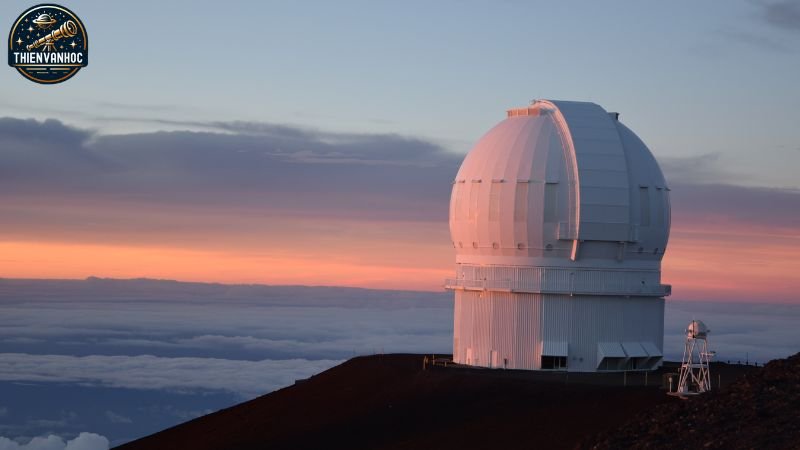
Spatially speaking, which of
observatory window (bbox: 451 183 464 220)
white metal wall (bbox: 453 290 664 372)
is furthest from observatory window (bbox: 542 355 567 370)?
observatory window (bbox: 451 183 464 220)

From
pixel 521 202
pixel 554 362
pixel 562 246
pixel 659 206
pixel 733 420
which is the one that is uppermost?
pixel 659 206

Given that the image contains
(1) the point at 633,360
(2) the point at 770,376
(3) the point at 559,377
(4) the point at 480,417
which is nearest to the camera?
(2) the point at 770,376

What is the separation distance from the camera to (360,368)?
45.8 meters

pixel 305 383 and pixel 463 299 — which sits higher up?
pixel 463 299

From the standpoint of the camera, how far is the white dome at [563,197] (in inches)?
1672

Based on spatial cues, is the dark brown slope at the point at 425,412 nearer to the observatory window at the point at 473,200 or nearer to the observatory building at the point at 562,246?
the observatory building at the point at 562,246

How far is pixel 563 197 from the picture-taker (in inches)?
1671

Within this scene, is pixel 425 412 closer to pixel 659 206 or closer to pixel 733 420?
pixel 659 206

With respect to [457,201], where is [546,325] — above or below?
below

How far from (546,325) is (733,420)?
1666cm

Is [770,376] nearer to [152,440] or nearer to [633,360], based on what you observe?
[633,360]

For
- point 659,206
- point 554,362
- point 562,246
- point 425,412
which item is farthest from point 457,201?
point 425,412

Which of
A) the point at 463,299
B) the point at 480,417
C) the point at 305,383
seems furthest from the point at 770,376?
the point at 305,383

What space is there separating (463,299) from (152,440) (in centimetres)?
1230
